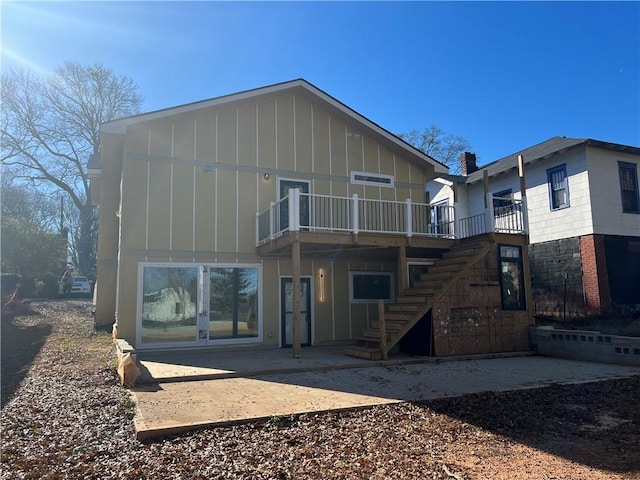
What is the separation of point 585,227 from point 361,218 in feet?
23.2

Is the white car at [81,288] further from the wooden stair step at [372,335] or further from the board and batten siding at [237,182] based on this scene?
the wooden stair step at [372,335]

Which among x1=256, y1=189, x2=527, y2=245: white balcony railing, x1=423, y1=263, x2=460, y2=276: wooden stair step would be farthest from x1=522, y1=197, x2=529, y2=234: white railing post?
x1=423, y1=263, x2=460, y2=276: wooden stair step

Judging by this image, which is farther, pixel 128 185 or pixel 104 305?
pixel 104 305

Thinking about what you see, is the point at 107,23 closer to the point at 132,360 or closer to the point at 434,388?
the point at 132,360

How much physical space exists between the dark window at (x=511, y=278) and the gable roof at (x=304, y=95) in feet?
12.2

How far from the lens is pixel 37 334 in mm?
12922

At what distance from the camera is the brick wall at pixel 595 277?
518 inches

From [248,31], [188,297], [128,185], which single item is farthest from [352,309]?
[248,31]

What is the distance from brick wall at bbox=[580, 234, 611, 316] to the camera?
43.2ft

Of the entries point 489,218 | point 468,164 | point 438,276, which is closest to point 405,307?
point 438,276

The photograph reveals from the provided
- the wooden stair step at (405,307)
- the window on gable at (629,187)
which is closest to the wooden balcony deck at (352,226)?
the wooden stair step at (405,307)

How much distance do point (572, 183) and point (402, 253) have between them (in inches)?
287

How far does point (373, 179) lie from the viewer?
524 inches

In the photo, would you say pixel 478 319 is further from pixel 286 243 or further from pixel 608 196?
pixel 608 196
